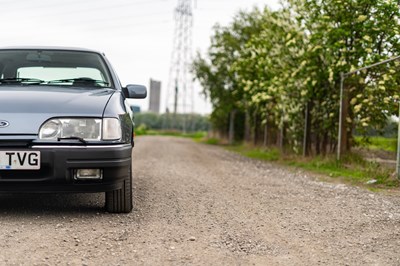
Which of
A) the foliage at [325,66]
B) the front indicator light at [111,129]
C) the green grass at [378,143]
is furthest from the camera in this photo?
the foliage at [325,66]

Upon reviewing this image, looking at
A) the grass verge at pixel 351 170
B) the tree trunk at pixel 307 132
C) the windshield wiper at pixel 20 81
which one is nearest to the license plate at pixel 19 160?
the windshield wiper at pixel 20 81

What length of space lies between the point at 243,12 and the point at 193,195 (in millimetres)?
25447

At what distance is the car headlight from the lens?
445cm

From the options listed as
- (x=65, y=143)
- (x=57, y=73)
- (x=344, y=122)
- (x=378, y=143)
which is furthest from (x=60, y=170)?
(x=344, y=122)

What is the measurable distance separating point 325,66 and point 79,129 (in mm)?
9184

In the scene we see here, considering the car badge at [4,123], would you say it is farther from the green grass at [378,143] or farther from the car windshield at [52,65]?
the green grass at [378,143]

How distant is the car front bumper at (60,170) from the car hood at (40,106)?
0.68 feet

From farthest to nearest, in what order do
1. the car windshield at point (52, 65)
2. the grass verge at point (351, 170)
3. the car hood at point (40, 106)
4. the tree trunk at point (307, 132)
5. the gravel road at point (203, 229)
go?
the tree trunk at point (307, 132), the grass verge at point (351, 170), the car windshield at point (52, 65), the car hood at point (40, 106), the gravel road at point (203, 229)

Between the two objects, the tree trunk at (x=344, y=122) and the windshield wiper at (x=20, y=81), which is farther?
the tree trunk at (x=344, y=122)

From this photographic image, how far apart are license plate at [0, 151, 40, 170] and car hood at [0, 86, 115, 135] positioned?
0.18 m

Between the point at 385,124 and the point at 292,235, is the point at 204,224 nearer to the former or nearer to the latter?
the point at 292,235

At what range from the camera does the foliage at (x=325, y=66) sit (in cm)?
1091

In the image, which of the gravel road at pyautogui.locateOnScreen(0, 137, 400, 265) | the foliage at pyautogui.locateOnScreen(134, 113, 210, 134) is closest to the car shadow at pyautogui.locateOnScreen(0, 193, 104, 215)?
the gravel road at pyautogui.locateOnScreen(0, 137, 400, 265)

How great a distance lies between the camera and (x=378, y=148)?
10562mm
